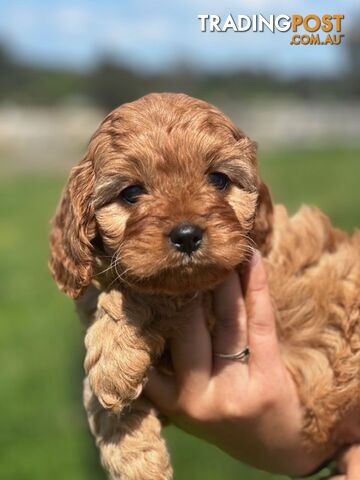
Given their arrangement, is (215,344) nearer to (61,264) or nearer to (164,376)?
(164,376)

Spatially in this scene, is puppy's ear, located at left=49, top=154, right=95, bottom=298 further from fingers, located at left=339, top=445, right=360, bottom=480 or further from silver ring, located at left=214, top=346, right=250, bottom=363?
fingers, located at left=339, top=445, right=360, bottom=480

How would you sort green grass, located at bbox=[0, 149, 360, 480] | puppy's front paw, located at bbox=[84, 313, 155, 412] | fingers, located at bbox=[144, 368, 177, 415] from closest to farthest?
puppy's front paw, located at bbox=[84, 313, 155, 412], fingers, located at bbox=[144, 368, 177, 415], green grass, located at bbox=[0, 149, 360, 480]

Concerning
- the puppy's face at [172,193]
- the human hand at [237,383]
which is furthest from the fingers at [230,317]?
the puppy's face at [172,193]

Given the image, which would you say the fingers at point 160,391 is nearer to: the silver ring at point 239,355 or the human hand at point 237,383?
the human hand at point 237,383

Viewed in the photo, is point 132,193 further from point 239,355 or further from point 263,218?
point 239,355

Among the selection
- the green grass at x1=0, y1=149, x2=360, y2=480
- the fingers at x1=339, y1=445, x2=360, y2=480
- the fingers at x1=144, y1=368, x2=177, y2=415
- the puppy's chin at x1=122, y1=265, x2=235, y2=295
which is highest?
the puppy's chin at x1=122, y1=265, x2=235, y2=295

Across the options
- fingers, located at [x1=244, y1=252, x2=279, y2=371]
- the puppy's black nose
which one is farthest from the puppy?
fingers, located at [x1=244, y1=252, x2=279, y2=371]

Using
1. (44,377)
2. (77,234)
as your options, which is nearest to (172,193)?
(77,234)
